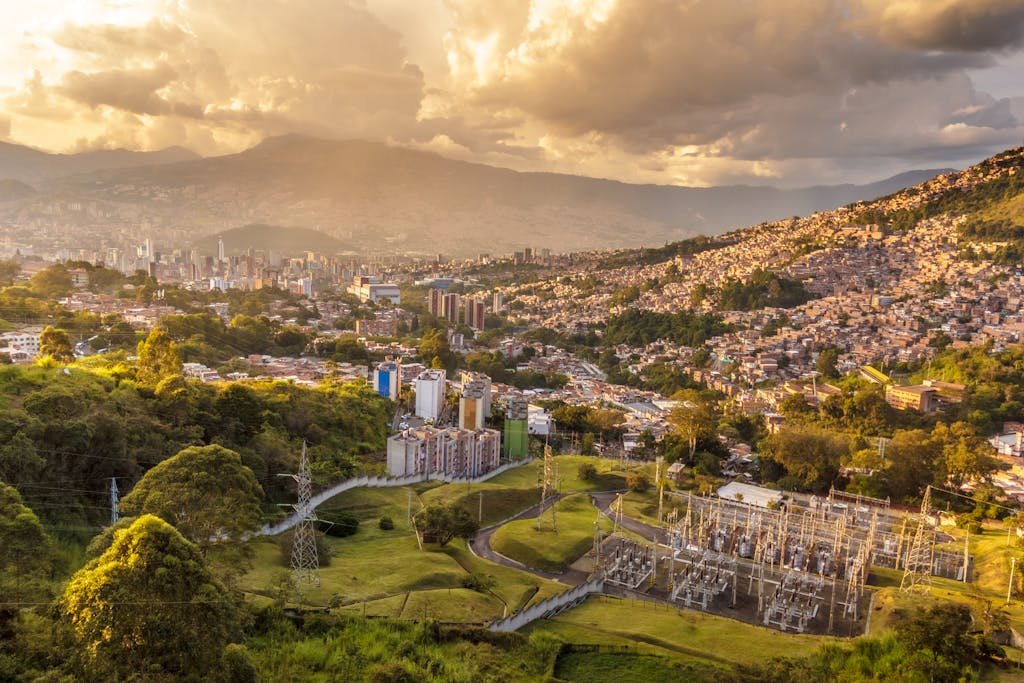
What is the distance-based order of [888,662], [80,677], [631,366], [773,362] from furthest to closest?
1. [631,366]
2. [773,362]
3. [888,662]
4. [80,677]

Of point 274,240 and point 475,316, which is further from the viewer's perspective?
point 274,240

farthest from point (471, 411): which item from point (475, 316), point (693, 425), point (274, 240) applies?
point (274, 240)

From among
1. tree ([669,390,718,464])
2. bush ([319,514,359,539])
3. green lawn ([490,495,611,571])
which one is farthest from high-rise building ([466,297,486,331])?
bush ([319,514,359,539])

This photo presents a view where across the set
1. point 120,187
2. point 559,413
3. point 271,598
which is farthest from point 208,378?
point 120,187

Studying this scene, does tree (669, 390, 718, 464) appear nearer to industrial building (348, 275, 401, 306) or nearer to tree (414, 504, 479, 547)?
tree (414, 504, 479, 547)

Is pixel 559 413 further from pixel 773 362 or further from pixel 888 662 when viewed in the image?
pixel 888 662

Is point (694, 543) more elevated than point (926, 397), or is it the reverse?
point (926, 397)

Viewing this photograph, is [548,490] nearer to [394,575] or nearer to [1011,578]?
[394,575]

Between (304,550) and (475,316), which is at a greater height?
(475,316)
